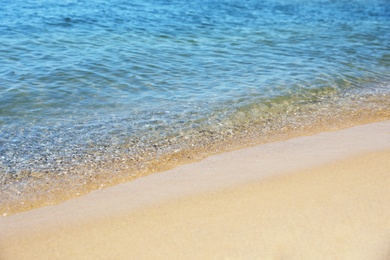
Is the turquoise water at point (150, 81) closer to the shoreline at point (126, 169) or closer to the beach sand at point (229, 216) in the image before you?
the shoreline at point (126, 169)

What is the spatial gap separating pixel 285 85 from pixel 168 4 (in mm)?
9564

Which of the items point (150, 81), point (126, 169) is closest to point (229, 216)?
point (126, 169)

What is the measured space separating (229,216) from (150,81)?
184 inches

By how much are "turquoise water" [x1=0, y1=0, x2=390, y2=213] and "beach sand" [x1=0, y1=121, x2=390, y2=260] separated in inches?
22.8

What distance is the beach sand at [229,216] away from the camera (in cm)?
362

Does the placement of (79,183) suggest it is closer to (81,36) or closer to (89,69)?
(89,69)

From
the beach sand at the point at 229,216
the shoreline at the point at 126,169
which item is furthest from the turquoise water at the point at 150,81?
the beach sand at the point at 229,216

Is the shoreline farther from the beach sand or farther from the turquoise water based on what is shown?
the beach sand

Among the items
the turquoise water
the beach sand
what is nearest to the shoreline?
the turquoise water

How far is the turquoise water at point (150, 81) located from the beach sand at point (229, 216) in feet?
1.90

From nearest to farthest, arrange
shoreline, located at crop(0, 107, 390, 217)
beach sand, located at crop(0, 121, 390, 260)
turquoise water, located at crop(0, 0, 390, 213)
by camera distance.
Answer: beach sand, located at crop(0, 121, 390, 260) → shoreline, located at crop(0, 107, 390, 217) → turquoise water, located at crop(0, 0, 390, 213)

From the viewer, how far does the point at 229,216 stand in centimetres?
405

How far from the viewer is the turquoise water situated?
18.0ft

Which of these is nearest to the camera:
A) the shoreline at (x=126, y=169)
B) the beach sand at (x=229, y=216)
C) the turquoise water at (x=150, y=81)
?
the beach sand at (x=229, y=216)
